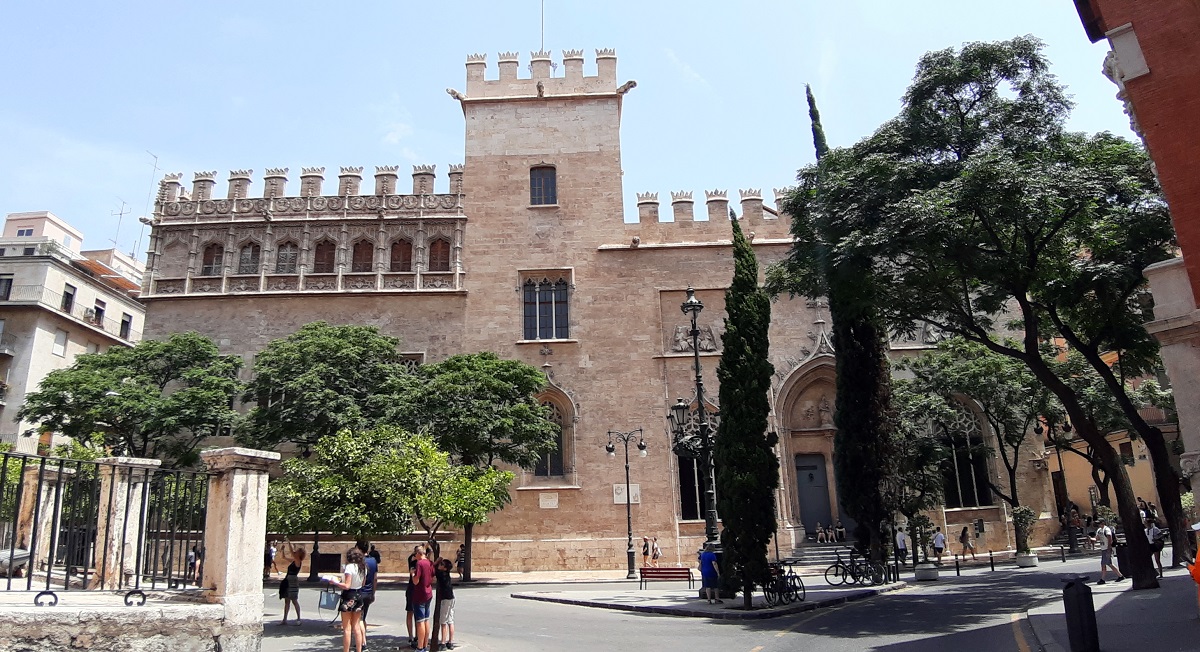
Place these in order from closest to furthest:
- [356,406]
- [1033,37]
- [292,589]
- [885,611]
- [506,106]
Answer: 1. [292,589]
2. [885,611]
3. [1033,37]
4. [356,406]
5. [506,106]

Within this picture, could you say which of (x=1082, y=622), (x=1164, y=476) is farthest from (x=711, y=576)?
(x=1164, y=476)

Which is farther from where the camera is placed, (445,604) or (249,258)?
(249,258)

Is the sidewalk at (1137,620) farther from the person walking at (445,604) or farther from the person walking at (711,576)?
the person walking at (445,604)

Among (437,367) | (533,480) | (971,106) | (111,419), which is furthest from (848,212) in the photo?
(111,419)

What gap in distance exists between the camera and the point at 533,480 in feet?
92.7

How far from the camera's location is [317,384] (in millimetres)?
24297

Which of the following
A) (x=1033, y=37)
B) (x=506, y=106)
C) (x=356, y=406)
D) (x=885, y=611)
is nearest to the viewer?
(x=885, y=611)

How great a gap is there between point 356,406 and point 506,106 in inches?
575

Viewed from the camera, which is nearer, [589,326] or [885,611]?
[885,611]

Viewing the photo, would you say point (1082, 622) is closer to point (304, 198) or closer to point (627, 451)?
point (627, 451)

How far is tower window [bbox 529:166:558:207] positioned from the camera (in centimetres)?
3162

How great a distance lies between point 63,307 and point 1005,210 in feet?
127

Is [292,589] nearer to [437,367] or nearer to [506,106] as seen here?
[437,367]

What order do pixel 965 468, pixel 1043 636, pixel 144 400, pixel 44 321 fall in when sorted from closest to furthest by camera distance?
1. pixel 1043 636
2. pixel 144 400
3. pixel 965 468
4. pixel 44 321
